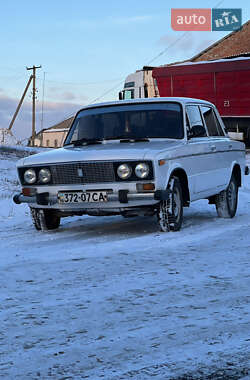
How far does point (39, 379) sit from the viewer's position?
2639 mm

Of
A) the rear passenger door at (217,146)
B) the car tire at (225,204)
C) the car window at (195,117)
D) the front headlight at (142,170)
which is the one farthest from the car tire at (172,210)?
the car tire at (225,204)

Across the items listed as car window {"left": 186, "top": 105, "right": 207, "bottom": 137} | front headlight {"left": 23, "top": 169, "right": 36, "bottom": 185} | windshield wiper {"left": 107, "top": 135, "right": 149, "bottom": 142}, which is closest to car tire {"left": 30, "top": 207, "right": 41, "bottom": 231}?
front headlight {"left": 23, "top": 169, "right": 36, "bottom": 185}

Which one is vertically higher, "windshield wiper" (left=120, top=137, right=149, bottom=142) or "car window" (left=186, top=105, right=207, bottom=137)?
"car window" (left=186, top=105, right=207, bottom=137)

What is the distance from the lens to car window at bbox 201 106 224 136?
353 inches

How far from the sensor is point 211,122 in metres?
9.17

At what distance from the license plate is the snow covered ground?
1.41ft

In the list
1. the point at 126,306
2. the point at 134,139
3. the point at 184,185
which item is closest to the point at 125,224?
the point at 184,185

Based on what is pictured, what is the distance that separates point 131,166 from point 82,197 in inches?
26.5

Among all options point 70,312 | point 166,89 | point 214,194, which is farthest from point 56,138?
point 70,312

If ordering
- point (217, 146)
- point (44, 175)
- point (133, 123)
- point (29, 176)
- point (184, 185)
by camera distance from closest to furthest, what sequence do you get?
1. point (44, 175)
2. point (29, 176)
3. point (184, 185)
4. point (133, 123)
5. point (217, 146)

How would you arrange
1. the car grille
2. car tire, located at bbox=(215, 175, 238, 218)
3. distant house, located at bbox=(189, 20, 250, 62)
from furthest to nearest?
distant house, located at bbox=(189, 20, 250, 62), car tire, located at bbox=(215, 175, 238, 218), the car grille

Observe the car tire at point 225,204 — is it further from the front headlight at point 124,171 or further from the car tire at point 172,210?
the front headlight at point 124,171

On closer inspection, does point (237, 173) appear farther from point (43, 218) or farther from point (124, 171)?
point (43, 218)

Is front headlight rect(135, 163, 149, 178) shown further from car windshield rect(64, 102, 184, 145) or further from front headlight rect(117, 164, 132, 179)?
car windshield rect(64, 102, 184, 145)
